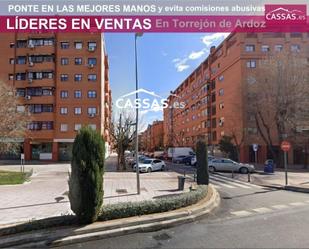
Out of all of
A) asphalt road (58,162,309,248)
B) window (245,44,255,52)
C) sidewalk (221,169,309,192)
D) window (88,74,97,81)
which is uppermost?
window (245,44,255,52)

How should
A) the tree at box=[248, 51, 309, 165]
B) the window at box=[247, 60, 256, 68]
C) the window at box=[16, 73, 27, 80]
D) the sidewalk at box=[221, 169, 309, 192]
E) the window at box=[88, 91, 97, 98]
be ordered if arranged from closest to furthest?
1. the sidewalk at box=[221, 169, 309, 192]
2. the tree at box=[248, 51, 309, 165]
3. the window at box=[247, 60, 256, 68]
4. the window at box=[88, 91, 97, 98]
5. the window at box=[16, 73, 27, 80]

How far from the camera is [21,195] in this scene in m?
15.0

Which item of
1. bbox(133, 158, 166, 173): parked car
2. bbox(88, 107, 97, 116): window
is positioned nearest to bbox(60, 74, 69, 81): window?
bbox(88, 107, 97, 116): window

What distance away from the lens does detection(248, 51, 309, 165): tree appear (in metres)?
36.3

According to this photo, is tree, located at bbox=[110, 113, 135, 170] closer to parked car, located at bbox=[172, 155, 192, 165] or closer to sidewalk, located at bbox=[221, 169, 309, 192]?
sidewalk, located at bbox=[221, 169, 309, 192]

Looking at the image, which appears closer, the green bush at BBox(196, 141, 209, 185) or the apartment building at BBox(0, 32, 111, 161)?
the green bush at BBox(196, 141, 209, 185)

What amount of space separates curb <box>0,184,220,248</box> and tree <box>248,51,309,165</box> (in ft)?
97.7

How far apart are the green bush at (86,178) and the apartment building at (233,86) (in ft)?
89.7

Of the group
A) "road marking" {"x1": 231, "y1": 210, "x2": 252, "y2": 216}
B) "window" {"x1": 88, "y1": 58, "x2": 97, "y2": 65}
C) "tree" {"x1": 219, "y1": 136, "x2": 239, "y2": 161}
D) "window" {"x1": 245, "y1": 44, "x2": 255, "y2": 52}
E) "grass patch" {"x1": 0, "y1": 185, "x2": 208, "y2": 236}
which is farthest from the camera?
"window" {"x1": 88, "y1": 58, "x2": 97, "y2": 65}

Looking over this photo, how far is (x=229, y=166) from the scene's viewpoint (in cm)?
3148

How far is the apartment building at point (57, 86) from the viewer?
5147 centimetres

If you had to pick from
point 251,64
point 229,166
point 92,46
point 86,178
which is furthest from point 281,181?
point 92,46

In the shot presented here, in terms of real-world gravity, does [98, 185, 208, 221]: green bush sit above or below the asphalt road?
above

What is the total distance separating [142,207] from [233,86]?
47122 millimetres
